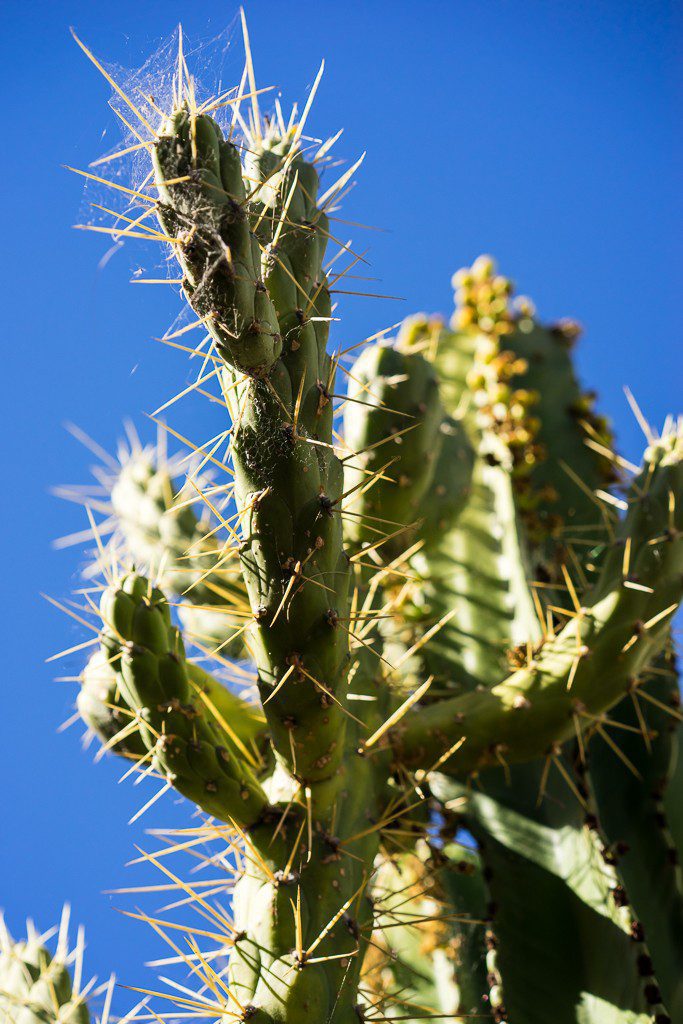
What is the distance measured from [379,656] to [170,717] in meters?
0.39

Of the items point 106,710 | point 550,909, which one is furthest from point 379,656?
point 550,909

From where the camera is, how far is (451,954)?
2.49m

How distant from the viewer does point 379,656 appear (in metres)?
1.67

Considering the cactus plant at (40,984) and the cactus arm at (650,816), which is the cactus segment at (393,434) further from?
the cactus plant at (40,984)

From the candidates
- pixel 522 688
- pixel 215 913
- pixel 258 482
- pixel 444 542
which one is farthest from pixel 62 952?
pixel 444 542

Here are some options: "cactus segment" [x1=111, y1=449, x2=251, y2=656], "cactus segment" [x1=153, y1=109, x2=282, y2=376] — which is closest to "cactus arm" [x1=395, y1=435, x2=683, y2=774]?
"cactus segment" [x1=111, y1=449, x2=251, y2=656]

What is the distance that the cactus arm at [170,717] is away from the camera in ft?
5.71

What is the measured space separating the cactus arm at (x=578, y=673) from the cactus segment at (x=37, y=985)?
85 centimetres

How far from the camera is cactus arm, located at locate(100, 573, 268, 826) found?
1741mm

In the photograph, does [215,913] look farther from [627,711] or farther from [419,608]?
[627,711]

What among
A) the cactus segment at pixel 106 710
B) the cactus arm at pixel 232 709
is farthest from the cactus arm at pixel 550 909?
the cactus segment at pixel 106 710

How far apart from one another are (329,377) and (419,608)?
1.26 m

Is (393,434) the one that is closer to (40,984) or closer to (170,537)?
(170,537)

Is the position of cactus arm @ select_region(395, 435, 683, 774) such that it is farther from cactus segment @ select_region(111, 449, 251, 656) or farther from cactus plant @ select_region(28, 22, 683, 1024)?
cactus segment @ select_region(111, 449, 251, 656)
